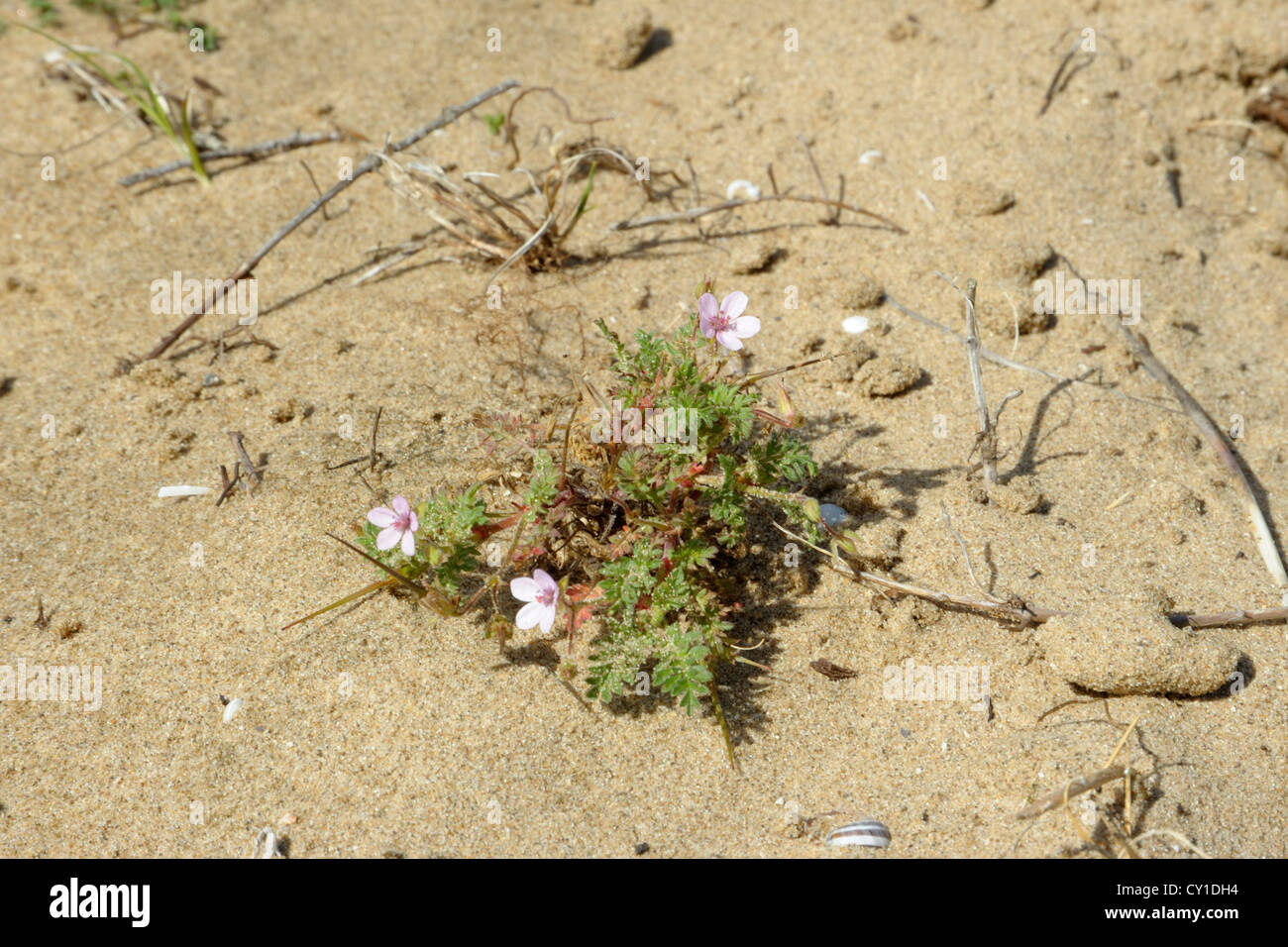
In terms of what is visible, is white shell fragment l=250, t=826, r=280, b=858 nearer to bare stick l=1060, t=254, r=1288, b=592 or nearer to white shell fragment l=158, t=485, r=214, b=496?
white shell fragment l=158, t=485, r=214, b=496

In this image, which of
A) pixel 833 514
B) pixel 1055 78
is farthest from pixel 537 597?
pixel 1055 78

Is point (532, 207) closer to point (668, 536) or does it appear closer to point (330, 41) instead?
point (330, 41)

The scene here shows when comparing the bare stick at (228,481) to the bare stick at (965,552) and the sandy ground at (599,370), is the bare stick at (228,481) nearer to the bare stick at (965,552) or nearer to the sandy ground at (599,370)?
the sandy ground at (599,370)

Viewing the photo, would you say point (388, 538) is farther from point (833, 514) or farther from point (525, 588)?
point (833, 514)

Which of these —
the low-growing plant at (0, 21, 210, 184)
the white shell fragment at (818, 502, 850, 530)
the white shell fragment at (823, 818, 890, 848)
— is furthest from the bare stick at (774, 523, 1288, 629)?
the low-growing plant at (0, 21, 210, 184)

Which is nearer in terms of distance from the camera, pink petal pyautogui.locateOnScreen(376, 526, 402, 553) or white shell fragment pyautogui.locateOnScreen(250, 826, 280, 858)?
white shell fragment pyautogui.locateOnScreen(250, 826, 280, 858)

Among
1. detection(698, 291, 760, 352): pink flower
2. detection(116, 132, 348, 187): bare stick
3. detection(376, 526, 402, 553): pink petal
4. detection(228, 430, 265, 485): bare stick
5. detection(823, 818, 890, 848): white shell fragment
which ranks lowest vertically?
detection(823, 818, 890, 848): white shell fragment
